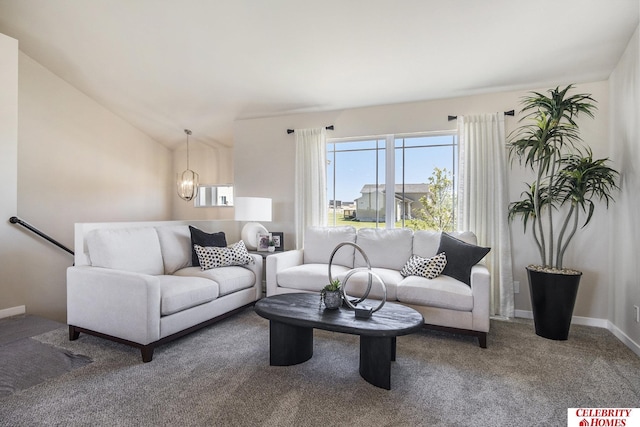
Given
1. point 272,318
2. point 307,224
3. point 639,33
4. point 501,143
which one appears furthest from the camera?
point 307,224

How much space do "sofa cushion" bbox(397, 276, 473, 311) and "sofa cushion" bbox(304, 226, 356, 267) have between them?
3.31 feet

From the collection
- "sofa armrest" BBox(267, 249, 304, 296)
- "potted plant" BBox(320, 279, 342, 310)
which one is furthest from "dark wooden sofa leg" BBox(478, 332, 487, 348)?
"sofa armrest" BBox(267, 249, 304, 296)

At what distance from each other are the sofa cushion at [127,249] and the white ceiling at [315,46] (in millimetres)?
2016

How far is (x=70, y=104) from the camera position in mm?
4691

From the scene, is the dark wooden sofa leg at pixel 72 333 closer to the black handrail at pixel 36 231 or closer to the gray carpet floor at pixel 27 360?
the gray carpet floor at pixel 27 360

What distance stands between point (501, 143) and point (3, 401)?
181 inches

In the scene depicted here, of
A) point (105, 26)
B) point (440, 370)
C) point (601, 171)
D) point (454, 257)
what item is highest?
point (105, 26)

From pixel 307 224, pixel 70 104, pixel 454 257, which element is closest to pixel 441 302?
pixel 454 257

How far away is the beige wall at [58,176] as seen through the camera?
4.18 m

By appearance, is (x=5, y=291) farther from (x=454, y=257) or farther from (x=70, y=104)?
(x=454, y=257)

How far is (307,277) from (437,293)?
130 cm

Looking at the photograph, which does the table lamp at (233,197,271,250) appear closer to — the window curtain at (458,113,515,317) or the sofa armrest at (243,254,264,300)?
the sofa armrest at (243,254,264,300)

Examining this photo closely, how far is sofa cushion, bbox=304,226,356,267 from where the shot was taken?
4.03 meters

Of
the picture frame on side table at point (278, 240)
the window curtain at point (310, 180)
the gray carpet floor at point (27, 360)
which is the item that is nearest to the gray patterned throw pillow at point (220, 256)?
the picture frame on side table at point (278, 240)
